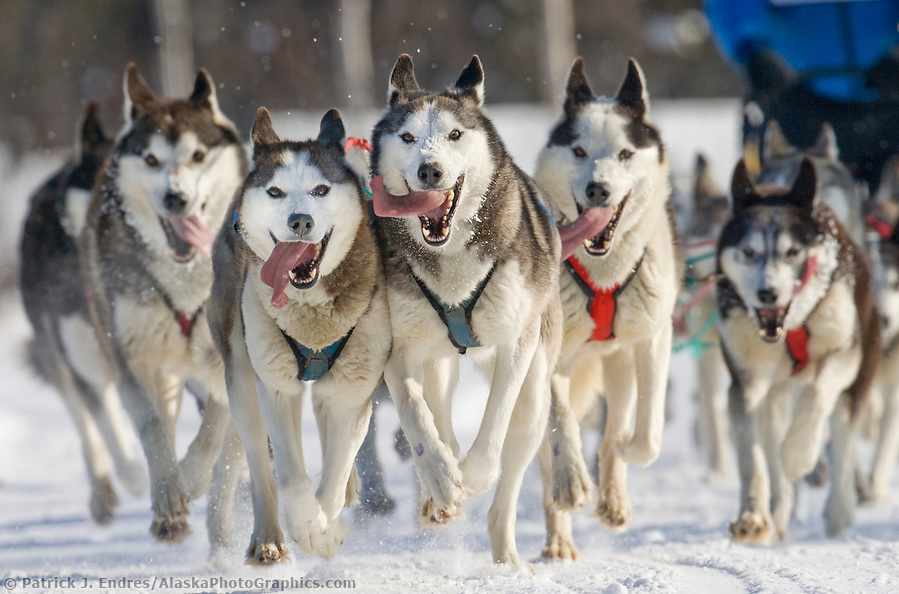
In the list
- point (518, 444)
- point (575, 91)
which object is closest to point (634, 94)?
point (575, 91)

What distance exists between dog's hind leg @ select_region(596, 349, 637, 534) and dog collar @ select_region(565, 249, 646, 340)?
7.4 inches

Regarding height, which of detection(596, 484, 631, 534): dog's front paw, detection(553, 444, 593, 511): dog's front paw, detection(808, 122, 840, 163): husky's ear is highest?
detection(808, 122, 840, 163): husky's ear

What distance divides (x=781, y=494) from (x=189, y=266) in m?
2.53

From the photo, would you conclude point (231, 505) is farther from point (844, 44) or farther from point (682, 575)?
point (844, 44)

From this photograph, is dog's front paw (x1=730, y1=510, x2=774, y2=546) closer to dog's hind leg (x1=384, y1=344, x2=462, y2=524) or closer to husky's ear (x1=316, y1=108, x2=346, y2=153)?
dog's hind leg (x1=384, y1=344, x2=462, y2=524)

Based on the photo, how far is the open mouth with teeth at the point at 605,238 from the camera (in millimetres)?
3676

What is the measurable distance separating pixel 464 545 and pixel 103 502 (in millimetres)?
1848

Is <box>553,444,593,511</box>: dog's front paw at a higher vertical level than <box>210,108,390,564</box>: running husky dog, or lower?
lower

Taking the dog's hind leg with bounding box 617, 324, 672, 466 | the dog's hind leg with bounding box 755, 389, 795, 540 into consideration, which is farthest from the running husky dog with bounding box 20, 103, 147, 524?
the dog's hind leg with bounding box 755, 389, 795, 540

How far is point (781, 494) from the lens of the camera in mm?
4410

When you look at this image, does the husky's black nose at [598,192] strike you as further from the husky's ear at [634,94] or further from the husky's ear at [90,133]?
the husky's ear at [90,133]

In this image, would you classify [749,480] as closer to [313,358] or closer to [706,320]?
[706,320]

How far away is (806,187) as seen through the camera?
14.0 feet

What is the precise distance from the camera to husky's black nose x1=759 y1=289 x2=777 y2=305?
4059 mm
